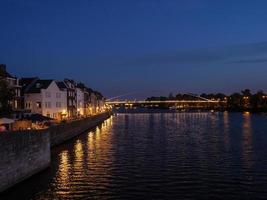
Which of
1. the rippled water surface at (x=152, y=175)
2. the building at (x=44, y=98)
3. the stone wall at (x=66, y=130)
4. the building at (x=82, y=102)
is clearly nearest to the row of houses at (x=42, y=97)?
the building at (x=44, y=98)

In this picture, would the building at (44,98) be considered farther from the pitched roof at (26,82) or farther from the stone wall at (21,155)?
the stone wall at (21,155)

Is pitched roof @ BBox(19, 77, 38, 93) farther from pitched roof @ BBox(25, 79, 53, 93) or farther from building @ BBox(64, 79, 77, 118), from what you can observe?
building @ BBox(64, 79, 77, 118)

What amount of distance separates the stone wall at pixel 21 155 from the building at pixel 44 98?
53.9m

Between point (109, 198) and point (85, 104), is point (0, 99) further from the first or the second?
point (85, 104)

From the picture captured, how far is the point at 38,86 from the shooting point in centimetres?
9381

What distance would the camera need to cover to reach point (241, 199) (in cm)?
2825

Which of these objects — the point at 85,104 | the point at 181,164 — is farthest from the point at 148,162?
the point at 85,104

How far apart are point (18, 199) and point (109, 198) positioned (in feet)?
18.6

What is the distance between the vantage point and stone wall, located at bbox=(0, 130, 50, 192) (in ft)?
93.9

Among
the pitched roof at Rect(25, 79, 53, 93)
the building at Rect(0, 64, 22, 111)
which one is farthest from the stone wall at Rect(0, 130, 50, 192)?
the pitched roof at Rect(25, 79, 53, 93)

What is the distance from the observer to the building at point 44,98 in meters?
92.5

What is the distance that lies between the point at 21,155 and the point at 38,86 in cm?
6316

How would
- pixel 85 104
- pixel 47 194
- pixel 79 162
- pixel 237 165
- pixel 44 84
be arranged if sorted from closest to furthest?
pixel 47 194 < pixel 237 165 < pixel 79 162 < pixel 44 84 < pixel 85 104

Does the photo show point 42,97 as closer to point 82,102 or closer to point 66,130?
point 66,130
